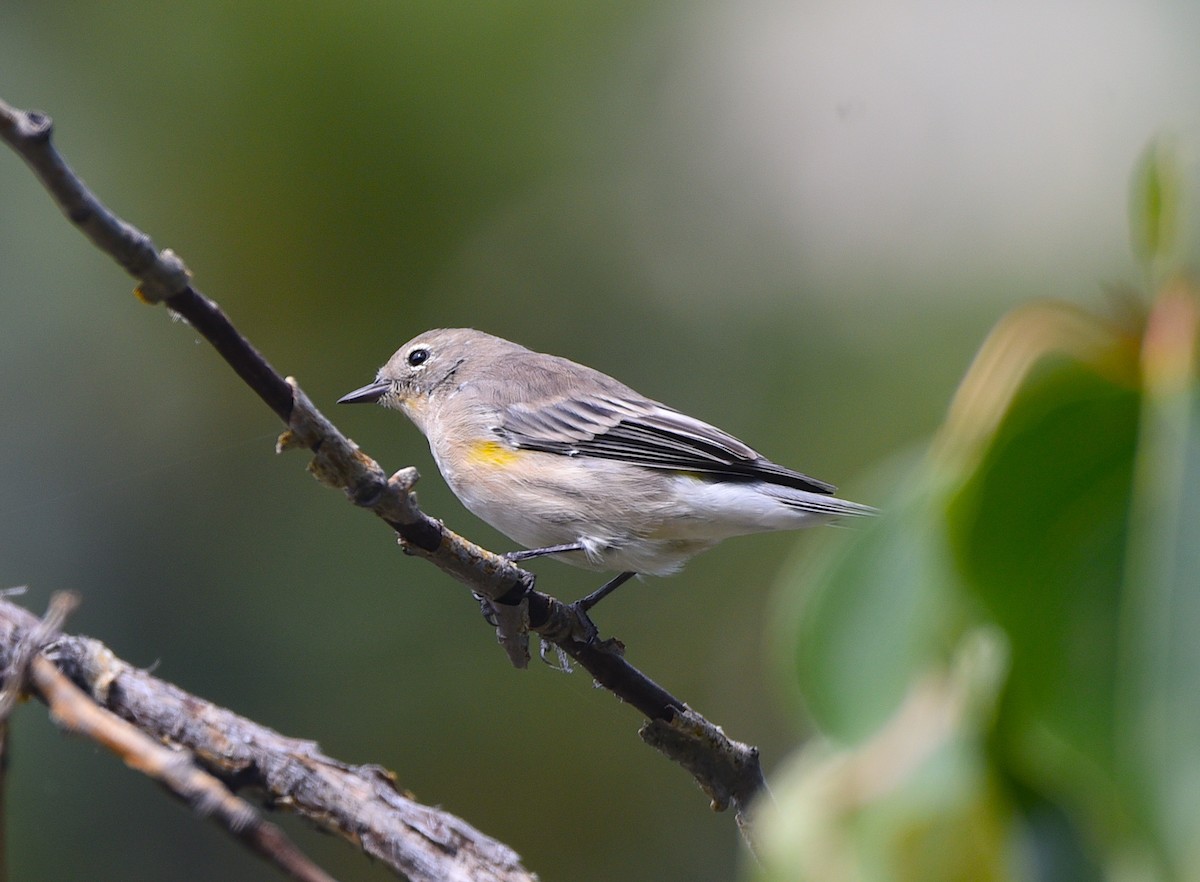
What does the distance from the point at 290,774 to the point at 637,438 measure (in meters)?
1.78

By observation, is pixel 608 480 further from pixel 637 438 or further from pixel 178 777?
pixel 178 777

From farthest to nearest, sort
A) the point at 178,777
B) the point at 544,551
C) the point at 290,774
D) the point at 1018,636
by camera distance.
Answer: the point at 544,551 < the point at 290,774 < the point at 178,777 < the point at 1018,636

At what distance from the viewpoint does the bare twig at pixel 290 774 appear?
2.29 metres

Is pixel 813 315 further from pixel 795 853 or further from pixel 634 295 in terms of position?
pixel 795 853

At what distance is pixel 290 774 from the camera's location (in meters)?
2.43

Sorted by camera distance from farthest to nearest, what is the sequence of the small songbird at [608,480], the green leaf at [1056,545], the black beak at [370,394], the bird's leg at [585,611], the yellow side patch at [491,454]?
the black beak at [370,394] < the yellow side patch at [491,454] < the small songbird at [608,480] < the bird's leg at [585,611] < the green leaf at [1056,545]

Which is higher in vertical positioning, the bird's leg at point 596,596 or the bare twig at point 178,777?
the bird's leg at point 596,596

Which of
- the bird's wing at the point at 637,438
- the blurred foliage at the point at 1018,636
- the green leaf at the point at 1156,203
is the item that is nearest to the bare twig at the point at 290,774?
the blurred foliage at the point at 1018,636

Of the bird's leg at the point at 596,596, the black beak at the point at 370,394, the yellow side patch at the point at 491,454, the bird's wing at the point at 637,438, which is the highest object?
the bird's wing at the point at 637,438

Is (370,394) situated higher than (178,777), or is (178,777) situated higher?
(370,394)

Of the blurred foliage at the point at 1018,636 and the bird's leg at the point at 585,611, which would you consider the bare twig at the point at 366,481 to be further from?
the blurred foliage at the point at 1018,636

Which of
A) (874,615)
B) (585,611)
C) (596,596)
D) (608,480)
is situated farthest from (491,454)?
(874,615)

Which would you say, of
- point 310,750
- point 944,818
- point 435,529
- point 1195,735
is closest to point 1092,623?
point 1195,735

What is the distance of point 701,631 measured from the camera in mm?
6617
